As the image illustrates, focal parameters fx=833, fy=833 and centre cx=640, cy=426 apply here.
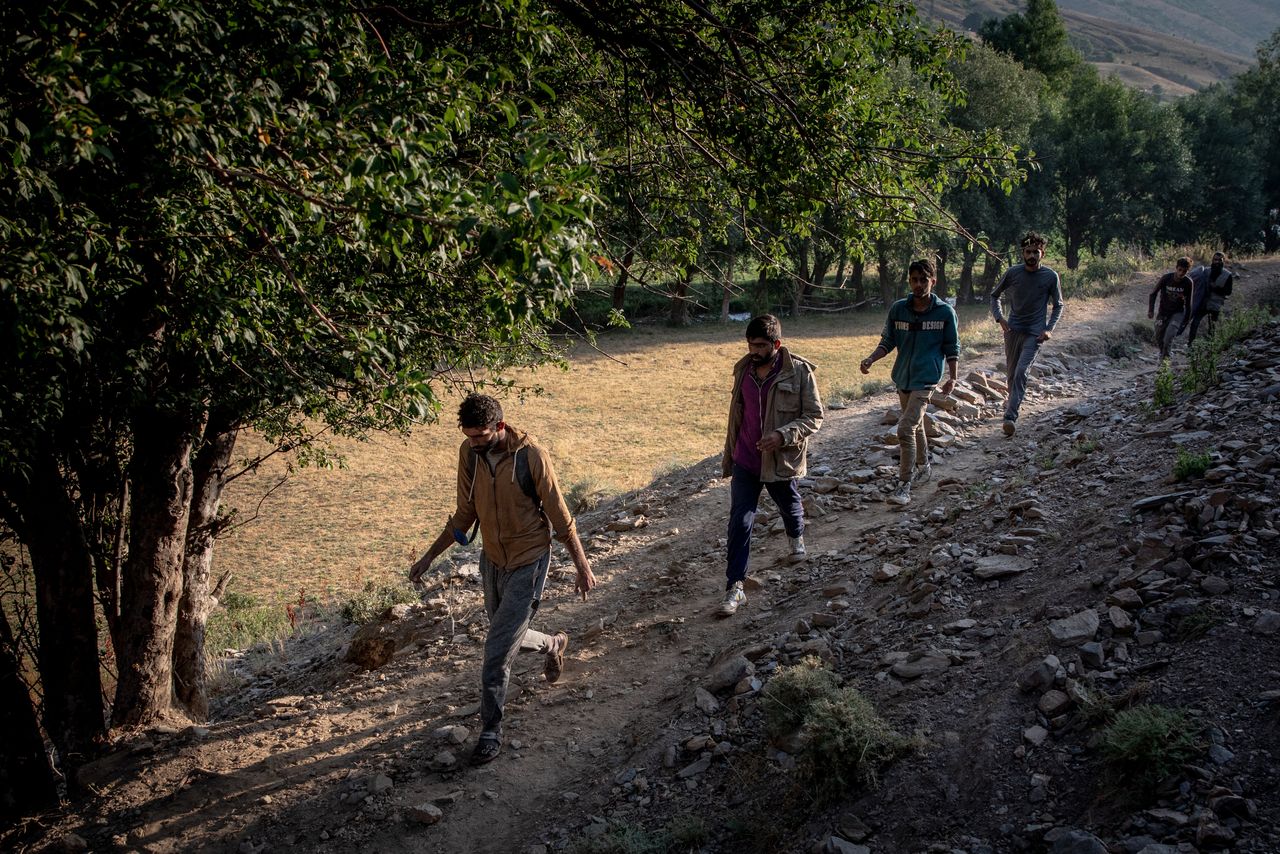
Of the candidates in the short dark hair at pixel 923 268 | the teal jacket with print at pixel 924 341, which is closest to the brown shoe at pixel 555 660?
the teal jacket with print at pixel 924 341

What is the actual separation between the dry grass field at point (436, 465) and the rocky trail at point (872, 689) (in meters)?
5.09

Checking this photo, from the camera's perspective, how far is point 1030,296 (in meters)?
9.18

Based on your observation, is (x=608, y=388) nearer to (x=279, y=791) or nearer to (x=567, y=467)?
(x=567, y=467)

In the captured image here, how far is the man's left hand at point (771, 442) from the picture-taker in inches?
243

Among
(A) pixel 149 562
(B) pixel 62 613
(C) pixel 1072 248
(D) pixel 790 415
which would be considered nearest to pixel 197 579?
(A) pixel 149 562

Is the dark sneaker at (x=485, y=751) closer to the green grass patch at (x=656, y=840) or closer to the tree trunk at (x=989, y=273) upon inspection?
the green grass patch at (x=656, y=840)

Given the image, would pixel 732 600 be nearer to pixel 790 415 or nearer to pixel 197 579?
pixel 790 415

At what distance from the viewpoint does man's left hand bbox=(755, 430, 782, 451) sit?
6168 mm

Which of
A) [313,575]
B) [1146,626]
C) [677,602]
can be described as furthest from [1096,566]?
[313,575]

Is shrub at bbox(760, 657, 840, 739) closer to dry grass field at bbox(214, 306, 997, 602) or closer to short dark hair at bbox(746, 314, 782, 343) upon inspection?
short dark hair at bbox(746, 314, 782, 343)

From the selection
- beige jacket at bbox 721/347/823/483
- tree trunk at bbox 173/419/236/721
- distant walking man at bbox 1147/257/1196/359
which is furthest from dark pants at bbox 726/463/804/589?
distant walking man at bbox 1147/257/1196/359

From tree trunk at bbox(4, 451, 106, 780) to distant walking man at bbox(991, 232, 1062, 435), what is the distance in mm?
8922

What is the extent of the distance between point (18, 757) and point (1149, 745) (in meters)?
7.16

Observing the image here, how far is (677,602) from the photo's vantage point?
7305 millimetres
